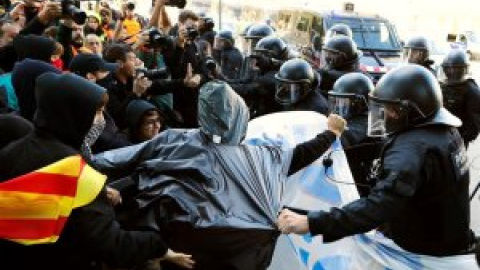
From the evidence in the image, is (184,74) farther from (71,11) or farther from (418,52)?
(418,52)

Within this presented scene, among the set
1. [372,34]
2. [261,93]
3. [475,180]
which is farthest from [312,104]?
[372,34]

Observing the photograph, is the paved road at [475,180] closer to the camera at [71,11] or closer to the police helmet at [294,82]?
the police helmet at [294,82]

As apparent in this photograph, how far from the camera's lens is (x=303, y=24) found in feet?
38.8

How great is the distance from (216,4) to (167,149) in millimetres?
14197

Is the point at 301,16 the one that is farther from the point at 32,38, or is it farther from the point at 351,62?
the point at 32,38

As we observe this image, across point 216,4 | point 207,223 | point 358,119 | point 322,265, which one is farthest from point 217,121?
point 216,4

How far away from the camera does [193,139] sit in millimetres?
2684

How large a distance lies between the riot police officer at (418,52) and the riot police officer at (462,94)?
1050 mm

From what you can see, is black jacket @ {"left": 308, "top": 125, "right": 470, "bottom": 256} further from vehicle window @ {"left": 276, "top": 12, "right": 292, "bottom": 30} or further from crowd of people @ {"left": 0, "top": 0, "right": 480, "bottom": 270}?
vehicle window @ {"left": 276, "top": 12, "right": 292, "bottom": 30}

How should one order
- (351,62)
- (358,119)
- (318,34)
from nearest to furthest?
(358,119) < (351,62) < (318,34)

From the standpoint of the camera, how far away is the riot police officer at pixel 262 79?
5953 millimetres

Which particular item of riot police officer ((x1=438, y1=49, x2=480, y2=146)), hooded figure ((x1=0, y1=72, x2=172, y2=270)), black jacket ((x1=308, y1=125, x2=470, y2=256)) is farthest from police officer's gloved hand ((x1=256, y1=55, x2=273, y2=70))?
hooded figure ((x1=0, y1=72, x2=172, y2=270))

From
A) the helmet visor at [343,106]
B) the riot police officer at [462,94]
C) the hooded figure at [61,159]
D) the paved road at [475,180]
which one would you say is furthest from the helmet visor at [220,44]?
the hooded figure at [61,159]

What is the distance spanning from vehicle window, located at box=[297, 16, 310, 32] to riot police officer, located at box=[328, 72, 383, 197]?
7368 millimetres
